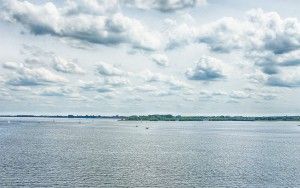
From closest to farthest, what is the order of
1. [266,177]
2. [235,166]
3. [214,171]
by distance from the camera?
[266,177], [214,171], [235,166]

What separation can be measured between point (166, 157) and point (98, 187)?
44091mm

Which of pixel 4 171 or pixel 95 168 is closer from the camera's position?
pixel 4 171

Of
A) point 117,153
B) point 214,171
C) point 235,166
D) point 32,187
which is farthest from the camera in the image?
point 117,153

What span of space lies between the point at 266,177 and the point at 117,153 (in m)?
53.3

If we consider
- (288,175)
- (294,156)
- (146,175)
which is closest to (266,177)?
(288,175)

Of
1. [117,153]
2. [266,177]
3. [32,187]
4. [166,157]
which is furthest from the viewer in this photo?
[117,153]

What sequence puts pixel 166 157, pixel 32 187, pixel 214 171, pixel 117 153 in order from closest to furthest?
pixel 32 187 < pixel 214 171 < pixel 166 157 < pixel 117 153

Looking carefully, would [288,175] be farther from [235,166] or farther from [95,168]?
[95,168]

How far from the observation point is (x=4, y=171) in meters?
82.7

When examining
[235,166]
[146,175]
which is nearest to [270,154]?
[235,166]

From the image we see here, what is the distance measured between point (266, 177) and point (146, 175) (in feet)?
79.0

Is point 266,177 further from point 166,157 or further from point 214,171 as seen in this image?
point 166,157

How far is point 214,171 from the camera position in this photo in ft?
285

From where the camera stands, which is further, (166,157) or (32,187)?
(166,157)
